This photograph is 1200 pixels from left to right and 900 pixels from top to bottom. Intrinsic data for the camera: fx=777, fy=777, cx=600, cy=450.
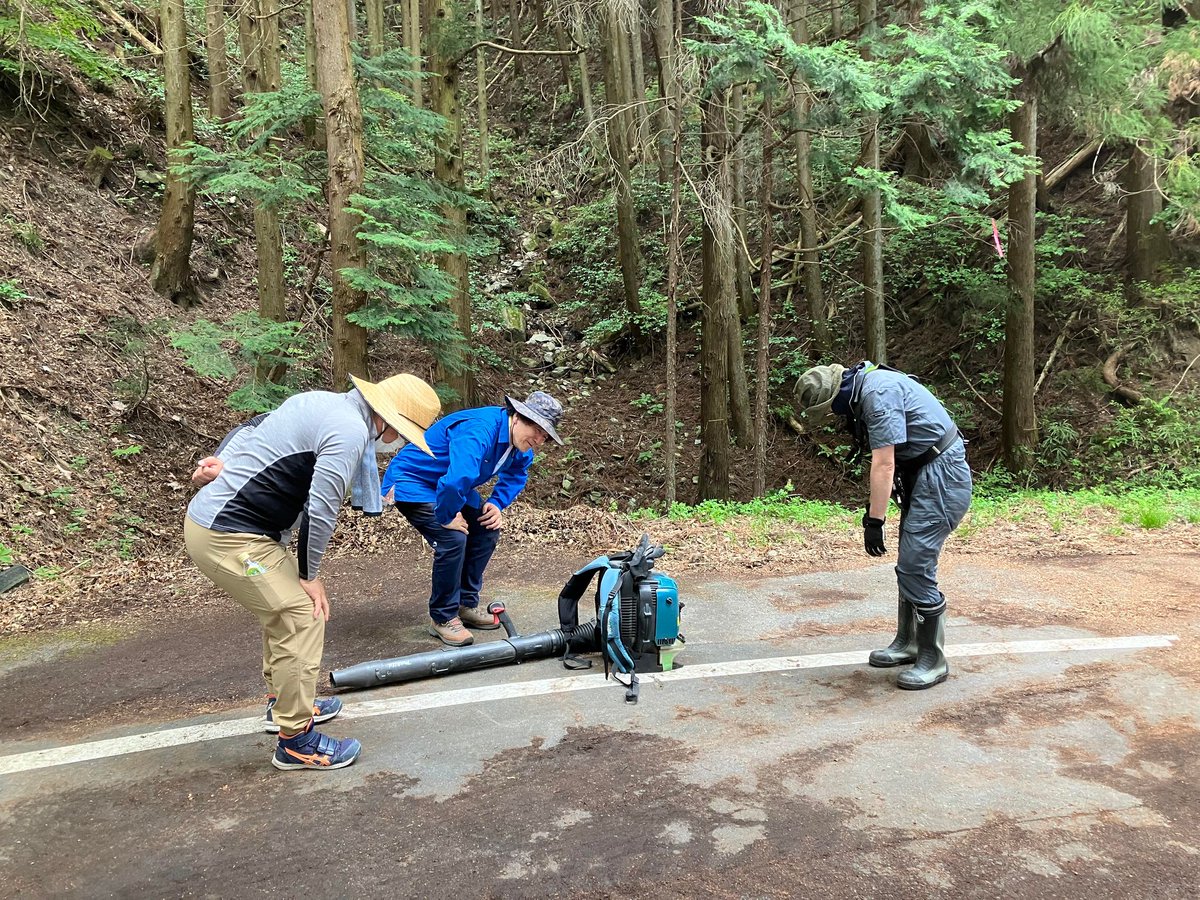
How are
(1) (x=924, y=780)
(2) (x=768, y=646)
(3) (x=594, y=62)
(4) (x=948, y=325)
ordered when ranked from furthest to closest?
(3) (x=594, y=62) < (4) (x=948, y=325) < (2) (x=768, y=646) < (1) (x=924, y=780)

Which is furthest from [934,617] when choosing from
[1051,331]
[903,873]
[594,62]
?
[594,62]

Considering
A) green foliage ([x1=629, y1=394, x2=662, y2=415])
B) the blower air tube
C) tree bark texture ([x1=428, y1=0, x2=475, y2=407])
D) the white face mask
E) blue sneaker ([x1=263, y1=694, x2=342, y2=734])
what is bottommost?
blue sneaker ([x1=263, y1=694, x2=342, y2=734])

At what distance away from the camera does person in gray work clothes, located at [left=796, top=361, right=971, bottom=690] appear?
4309 mm

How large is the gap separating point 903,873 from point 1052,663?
239 centimetres

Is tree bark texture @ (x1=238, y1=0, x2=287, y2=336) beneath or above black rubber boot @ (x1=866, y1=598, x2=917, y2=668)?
above

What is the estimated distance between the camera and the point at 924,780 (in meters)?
3.34

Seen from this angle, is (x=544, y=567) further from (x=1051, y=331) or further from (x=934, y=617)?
(x=1051, y=331)

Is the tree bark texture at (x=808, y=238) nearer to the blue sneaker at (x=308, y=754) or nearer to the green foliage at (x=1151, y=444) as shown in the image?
the green foliage at (x=1151, y=444)

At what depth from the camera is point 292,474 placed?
3.55 metres

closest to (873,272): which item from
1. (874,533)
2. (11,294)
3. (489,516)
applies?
(874,533)

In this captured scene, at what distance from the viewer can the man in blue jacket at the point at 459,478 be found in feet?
16.1

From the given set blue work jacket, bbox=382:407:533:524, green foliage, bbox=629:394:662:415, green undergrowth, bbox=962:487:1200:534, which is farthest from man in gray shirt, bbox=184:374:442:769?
green foliage, bbox=629:394:662:415

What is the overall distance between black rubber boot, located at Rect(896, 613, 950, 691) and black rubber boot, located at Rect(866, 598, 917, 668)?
206mm

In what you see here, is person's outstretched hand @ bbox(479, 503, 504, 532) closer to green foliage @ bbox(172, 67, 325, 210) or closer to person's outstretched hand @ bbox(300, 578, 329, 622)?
person's outstretched hand @ bbox(300, 578, 329, 622)
